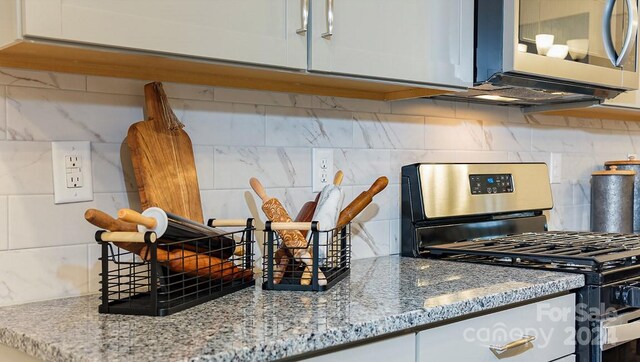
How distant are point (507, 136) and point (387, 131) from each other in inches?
25.1

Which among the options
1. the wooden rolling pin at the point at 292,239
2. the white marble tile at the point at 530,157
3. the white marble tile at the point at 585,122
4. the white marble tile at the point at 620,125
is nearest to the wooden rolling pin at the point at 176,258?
the wooden rolling pin at the point at 292,239

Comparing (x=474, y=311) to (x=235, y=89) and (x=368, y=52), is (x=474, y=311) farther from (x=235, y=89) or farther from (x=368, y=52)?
(x=235, y=89)

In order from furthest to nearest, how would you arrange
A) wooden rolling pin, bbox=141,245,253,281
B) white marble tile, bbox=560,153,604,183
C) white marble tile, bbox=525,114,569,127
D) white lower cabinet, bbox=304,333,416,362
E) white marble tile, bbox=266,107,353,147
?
white marble tile, bbox=560,153,604,183 → white marble tile, bbox=525,114,569,127 → white marble tile, bbox=266,107,353,147 → wooden rolling pin, bbox=141,245,253,281 → white lower cabinet, bbox=304,333,416,362

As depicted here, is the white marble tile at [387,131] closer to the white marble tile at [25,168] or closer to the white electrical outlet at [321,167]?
the white electrical outlet at [321,167]

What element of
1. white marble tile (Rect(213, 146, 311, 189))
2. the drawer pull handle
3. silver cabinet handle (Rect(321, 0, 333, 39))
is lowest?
the drawer pull handle

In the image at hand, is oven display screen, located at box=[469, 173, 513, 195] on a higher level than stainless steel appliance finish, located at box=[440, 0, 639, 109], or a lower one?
lower

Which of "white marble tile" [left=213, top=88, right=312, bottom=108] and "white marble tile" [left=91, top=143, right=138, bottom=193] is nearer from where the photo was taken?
"white marble tile" [left=91, top=143, right=138, bottom=193]

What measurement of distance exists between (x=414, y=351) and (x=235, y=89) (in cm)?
76

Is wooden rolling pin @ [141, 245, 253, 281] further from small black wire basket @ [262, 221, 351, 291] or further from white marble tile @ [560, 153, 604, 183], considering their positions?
white marble tile @ [560, 153, 604, 183]

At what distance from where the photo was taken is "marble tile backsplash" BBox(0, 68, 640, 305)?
129 centimetres

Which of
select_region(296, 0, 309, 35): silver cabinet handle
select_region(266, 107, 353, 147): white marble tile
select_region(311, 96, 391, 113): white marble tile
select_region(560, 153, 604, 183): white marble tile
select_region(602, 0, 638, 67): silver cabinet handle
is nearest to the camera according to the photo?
select_region(296, 0, 309, 35): silver cabinet handle

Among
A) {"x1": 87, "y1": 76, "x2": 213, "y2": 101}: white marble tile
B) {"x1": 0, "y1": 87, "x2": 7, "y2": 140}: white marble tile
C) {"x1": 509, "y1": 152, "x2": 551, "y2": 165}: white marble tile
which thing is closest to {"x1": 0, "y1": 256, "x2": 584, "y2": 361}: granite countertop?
{"x1": 0, "y1": 87, "x2": 7, "y2": 140}: white marble tile

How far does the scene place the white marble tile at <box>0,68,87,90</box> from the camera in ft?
4.20

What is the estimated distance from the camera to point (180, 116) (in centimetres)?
152
